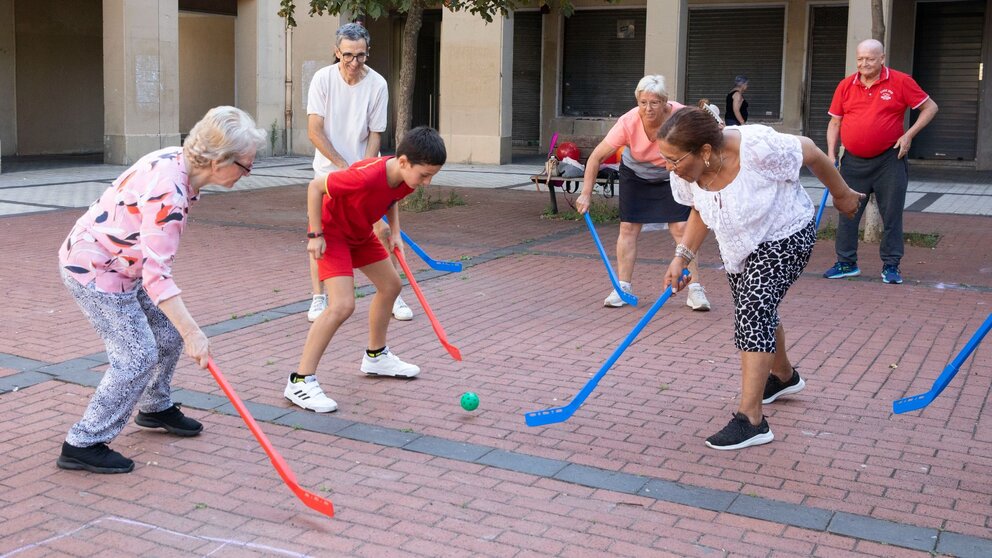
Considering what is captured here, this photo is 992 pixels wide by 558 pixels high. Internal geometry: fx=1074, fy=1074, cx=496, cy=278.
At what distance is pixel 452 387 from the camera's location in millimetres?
5664

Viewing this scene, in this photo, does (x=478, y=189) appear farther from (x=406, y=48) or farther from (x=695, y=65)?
(x=695, y=65)

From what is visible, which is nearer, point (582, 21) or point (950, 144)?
point (950, 144)

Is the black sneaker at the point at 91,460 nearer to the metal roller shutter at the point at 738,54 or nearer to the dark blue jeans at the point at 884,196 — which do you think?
the dark blue jeans at the point at 884,196

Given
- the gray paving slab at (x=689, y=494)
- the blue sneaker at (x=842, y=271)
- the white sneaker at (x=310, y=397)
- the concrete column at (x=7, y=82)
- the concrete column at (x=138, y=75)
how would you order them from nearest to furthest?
the gray paving slab at (x=689, y=494) < the white sneaker at (x=310, y=397) < the blue sneaker at (x=842, y=271) < the concrete column at (x=138, y=75) < the concrete column at (x=7, y=82)

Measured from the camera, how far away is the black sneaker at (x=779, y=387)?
17.7 ft

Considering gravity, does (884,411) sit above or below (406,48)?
below

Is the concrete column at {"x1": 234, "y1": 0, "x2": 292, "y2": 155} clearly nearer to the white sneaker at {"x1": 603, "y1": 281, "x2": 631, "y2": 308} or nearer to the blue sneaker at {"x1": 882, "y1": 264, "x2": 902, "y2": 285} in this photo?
the white sneaker at {"x1": 603, "y1": 281, "x2": 631, "y2": 308}

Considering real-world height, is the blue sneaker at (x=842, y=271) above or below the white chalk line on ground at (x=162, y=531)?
above

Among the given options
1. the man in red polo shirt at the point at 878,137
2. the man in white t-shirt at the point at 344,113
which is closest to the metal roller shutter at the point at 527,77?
the man in red polo shirt at the point at 878,137

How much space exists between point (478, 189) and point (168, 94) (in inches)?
245

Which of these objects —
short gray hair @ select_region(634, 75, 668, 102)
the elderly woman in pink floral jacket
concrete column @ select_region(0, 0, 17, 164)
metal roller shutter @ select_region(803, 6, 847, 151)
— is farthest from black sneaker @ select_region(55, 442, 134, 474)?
metal roller shutter @ select_region(803, 6, 847, 151)

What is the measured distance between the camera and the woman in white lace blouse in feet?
14.4

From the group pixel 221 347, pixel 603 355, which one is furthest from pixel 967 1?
pixel 221 347

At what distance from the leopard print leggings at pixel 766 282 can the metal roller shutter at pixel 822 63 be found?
648 inches
